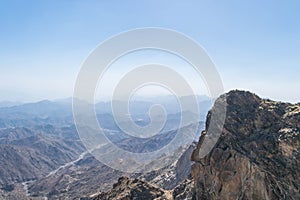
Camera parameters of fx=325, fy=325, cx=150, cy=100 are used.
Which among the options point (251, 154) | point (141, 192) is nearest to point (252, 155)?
point (251, 154)

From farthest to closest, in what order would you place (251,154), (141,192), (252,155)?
(141,192)
(251,154)
(252,155)

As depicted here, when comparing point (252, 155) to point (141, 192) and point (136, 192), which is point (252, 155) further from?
point (136, 192)

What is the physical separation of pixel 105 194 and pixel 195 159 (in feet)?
80.8

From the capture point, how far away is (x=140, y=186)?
51094 millimetres

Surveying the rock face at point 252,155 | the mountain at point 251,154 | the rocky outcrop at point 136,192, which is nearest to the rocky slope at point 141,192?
the rocky outcrop at point 136,192

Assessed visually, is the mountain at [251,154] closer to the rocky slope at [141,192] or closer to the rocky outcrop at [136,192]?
the rocky slope at [141,192]

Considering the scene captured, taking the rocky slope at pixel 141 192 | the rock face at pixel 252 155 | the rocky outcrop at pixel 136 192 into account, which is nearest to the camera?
the rock face at pixel 252 155

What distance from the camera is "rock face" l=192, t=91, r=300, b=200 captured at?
29.1 metres

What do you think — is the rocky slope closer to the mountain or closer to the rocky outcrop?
the rocky outcrop

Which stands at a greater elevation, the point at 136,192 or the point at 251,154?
the point at 251,154

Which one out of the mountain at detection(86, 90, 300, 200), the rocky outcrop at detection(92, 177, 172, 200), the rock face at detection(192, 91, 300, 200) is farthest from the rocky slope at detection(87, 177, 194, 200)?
the rock face at detection(192, 91, 300, 200)

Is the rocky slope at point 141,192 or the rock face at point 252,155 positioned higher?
the rock face at point 252,155

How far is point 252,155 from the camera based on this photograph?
31.5m

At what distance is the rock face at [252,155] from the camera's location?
29.1 meters
